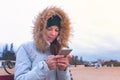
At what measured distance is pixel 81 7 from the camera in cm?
312

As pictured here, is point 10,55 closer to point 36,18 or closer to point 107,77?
point 36,18

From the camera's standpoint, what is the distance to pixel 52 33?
5.74 ft

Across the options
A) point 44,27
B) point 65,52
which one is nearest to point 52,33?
point 44,27

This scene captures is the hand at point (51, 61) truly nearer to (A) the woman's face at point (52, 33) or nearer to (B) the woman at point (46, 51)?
(B) the woman at point (46, 51)

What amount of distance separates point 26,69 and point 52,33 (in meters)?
0.20

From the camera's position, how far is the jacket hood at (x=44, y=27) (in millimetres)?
1753

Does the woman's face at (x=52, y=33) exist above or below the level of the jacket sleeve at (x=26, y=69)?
above

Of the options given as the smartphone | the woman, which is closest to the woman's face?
the woman

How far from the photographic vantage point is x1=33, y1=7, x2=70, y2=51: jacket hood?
1.75m

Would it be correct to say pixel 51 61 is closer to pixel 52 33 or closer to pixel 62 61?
pixel 62 61

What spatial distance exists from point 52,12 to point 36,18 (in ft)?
0.24

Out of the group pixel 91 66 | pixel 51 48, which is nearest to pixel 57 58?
pixel 51 48

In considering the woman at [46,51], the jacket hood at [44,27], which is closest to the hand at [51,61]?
the woman at [46,51]

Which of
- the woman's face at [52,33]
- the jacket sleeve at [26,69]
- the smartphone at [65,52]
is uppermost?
the woman's face at [52,33]
